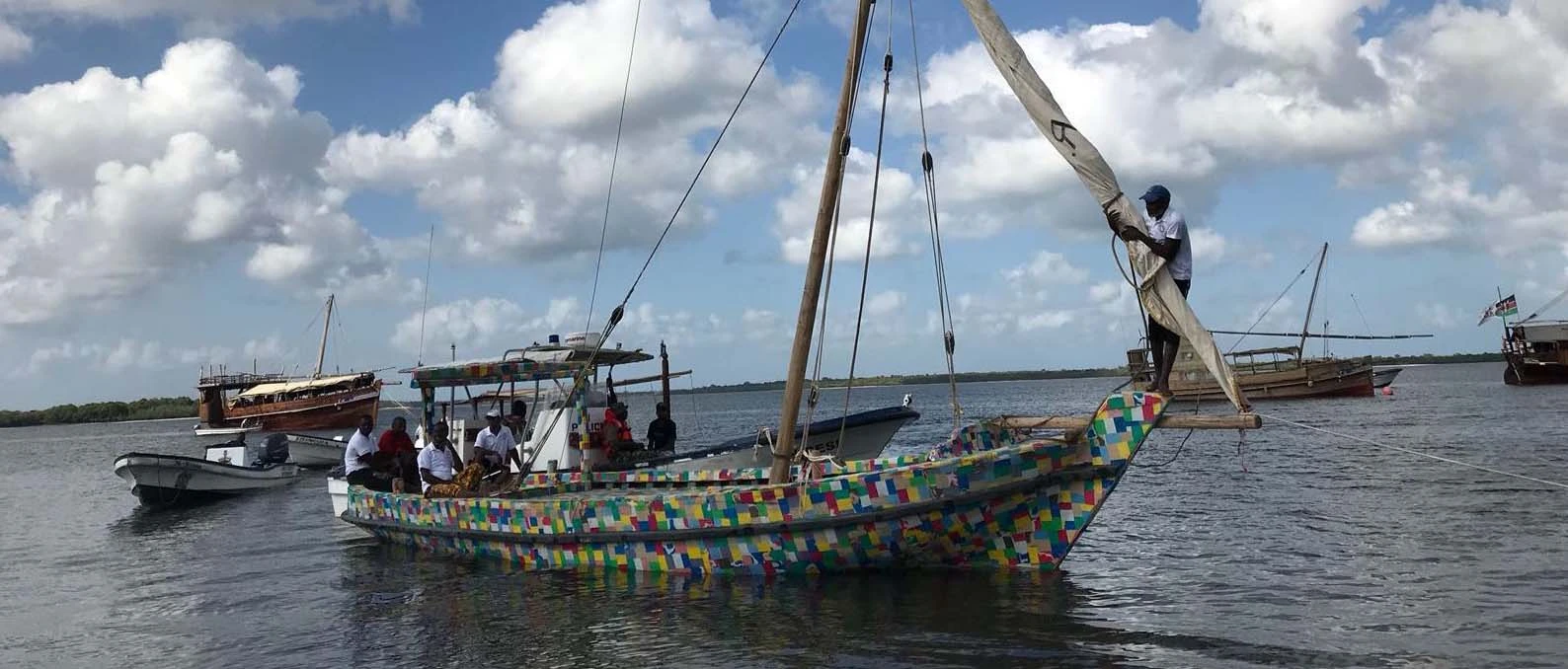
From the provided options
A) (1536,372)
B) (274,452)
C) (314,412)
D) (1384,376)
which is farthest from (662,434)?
(1536,372)

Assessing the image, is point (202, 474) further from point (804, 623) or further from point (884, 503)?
point (884, 503)

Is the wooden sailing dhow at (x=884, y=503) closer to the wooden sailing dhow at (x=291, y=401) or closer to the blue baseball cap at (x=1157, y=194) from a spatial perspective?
the blue baseball cap at (x=1157, y=194)

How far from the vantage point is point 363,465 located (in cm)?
1869

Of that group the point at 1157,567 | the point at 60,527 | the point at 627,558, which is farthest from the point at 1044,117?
the point at 60,527

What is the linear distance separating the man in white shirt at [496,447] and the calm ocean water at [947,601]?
6.07ft

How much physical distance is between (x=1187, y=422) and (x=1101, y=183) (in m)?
2.35

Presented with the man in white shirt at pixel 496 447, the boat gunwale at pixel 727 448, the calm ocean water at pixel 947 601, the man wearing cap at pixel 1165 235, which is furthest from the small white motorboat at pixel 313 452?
the man wearing cap at pixel 1165 235

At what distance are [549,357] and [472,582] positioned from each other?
18.9 ft

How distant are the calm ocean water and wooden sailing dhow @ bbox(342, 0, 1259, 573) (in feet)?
1.06

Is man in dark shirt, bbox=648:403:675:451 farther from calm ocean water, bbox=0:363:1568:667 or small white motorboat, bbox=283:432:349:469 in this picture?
small white motorboat, bbox=283:432:349:469

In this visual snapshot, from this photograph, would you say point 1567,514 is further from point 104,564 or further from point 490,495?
point 104,564

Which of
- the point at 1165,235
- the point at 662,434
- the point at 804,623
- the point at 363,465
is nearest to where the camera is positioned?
the point at 1165,235

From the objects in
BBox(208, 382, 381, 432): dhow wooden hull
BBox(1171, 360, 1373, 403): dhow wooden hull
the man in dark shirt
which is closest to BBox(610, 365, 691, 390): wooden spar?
the man in dark shirt

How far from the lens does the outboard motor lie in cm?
3219
